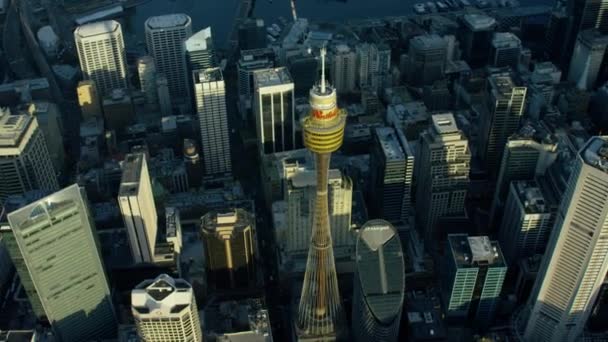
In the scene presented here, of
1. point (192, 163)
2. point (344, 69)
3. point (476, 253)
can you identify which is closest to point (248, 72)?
point (344, 69)

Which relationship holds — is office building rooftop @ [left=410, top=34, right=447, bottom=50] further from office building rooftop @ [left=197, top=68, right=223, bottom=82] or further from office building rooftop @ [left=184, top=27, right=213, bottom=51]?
office building rooftop @ [left=197, top=68, right=223, bottom=82]

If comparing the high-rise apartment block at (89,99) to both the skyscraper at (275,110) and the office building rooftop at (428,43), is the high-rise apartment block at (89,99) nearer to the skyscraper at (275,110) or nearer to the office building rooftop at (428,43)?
the skyscraper at (275,110)

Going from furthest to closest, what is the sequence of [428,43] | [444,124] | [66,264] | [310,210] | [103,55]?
[428,43] → [103,55] → [444,124] → [310,210] → [66,264]

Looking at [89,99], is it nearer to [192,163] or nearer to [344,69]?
[192,163]

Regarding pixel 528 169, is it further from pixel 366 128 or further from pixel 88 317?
pixel 88 317

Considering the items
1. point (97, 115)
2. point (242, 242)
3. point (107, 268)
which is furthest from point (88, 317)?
point (97, 115)

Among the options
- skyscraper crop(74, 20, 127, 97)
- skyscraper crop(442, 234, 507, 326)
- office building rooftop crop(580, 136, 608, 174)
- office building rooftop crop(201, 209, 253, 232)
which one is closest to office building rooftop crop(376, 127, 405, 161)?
skyscraper crop(442, 234, 507, 326)
